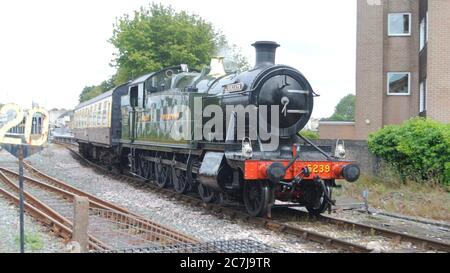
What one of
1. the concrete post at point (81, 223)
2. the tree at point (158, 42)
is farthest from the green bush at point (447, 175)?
the tree at point (158, 42)

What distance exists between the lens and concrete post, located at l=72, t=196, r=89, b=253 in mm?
7457

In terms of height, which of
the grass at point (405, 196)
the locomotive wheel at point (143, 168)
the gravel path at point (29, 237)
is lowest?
the gravel path at point (29, 237)

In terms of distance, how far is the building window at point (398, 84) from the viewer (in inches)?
915

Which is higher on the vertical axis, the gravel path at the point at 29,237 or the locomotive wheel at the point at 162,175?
the locomotive wheel at the point at 162,175

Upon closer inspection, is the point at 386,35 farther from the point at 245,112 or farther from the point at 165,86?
the point at 245,112

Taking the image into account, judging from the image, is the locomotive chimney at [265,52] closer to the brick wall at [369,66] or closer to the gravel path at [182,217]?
the gravel path at [182,217]

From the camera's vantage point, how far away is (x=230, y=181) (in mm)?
10930

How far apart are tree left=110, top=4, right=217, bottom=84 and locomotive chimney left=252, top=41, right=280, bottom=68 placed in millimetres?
20859

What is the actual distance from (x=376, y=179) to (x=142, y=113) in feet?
24.2

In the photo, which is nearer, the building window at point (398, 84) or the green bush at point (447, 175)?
the green bush at point (447, 175)

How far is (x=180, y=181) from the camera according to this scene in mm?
14117

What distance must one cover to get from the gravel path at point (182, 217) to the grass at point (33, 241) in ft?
7.98

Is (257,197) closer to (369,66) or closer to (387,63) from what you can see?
(369,66)
